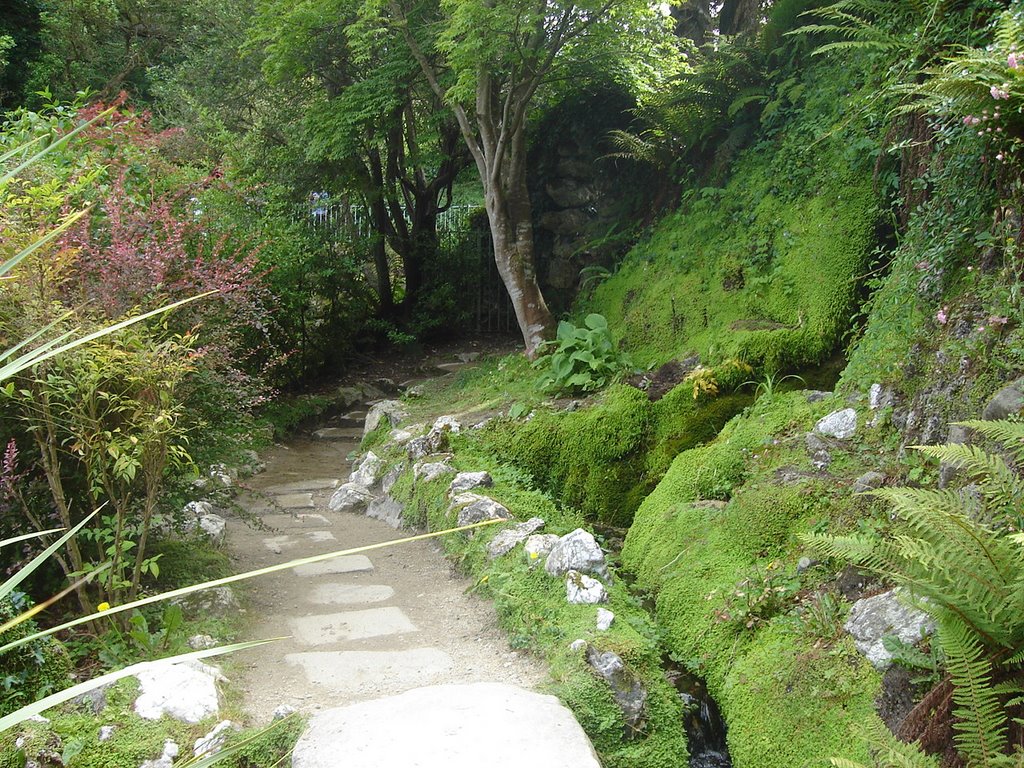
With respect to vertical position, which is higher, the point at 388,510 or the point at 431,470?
the point at 431,470

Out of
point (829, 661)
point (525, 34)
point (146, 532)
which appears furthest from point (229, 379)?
point (525, 34)

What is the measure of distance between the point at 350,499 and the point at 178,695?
12.5 ft

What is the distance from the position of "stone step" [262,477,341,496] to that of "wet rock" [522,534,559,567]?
134 inches

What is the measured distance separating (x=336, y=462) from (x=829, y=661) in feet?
20.9

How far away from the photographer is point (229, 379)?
4.68 meters

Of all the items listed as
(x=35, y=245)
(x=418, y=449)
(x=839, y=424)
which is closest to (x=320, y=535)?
(x=418, y=449)

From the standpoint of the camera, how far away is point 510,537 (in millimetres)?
5117

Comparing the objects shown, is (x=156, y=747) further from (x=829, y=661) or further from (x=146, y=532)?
(x=829, y=661)

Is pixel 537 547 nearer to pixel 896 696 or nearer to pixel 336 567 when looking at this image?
pixel 336 567

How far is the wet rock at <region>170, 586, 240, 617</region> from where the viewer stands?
436 centimetres

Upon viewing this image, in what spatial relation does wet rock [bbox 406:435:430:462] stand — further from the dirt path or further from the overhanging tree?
the overhanging tree

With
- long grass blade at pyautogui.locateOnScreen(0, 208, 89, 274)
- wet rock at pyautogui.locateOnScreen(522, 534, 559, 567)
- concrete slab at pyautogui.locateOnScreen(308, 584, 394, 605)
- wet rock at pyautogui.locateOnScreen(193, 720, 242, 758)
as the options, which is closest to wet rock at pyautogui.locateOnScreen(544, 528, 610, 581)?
wet rock at pyautogui.locateOnScreen(522, 534, 559, 567)

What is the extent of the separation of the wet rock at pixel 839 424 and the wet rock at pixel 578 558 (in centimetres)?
159

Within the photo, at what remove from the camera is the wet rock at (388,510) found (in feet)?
21.7
